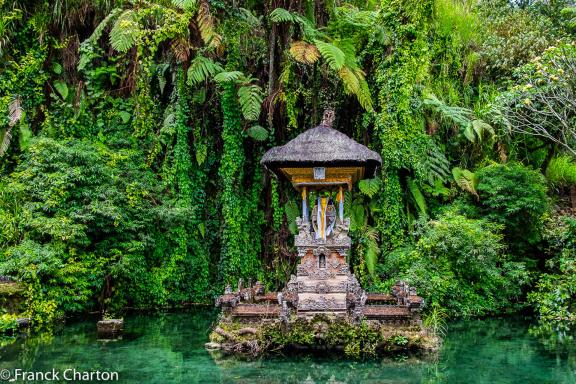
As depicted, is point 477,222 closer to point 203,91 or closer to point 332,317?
point 332,317

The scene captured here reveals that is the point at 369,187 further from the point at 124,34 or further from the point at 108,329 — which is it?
the point at 108,329

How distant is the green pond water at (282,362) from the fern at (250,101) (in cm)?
411

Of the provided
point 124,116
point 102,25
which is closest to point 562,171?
point 124,116

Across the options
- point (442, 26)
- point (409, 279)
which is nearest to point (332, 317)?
point (409, 279)

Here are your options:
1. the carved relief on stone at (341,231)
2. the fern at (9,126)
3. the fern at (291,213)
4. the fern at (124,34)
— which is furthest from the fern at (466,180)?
the fern at (9,126)

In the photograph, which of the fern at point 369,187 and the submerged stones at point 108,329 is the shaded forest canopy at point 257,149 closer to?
the fern at point 369,187

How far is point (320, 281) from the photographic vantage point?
26.0 ft

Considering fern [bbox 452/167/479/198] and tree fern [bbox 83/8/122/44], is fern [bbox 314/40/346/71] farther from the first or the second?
tree fern [bbox 83/8/122/44]

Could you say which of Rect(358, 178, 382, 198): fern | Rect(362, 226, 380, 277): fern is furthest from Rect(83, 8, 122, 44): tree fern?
Rect(362, 226, 380, 277): fern

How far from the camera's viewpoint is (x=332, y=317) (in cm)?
734

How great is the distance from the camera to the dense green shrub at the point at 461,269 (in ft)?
32.2

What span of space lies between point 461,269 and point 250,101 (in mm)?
4898

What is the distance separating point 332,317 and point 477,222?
4.24 meters

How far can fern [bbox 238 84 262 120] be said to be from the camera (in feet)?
34.5
